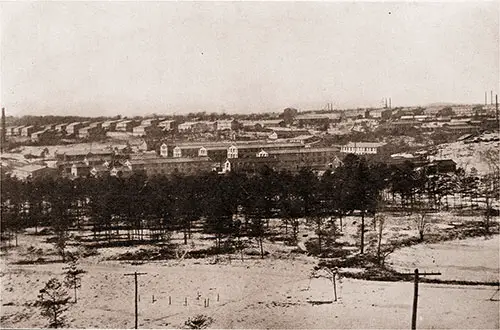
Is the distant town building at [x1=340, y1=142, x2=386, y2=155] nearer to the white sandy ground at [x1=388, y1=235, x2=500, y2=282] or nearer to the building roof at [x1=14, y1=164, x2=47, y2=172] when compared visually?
the white sandy ground at [x1=388, y1=235, x2=500, y2=282]

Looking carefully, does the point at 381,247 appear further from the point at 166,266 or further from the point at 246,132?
the point at 246,132

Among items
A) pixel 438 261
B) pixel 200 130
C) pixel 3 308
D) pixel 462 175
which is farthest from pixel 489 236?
pixel 3 308

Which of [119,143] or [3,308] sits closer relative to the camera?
[3,308]

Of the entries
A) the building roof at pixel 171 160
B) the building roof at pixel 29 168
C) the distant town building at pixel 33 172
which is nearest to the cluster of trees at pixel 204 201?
the distant town building at pixel 33 172

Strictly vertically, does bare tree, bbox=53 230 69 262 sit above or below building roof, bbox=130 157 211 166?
below

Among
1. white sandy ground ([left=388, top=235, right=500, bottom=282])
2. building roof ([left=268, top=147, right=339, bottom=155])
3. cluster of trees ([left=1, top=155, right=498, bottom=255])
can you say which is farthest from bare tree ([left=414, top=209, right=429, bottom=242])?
building roof ([left=268, top=147, right=339, bottom=155])
